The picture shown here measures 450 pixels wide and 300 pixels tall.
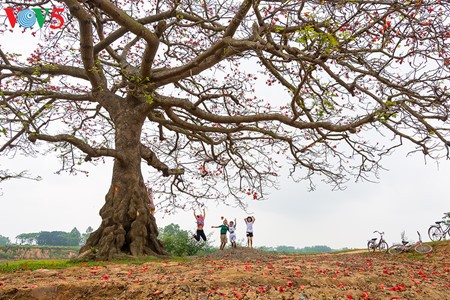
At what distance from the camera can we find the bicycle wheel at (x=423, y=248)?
48.9ft

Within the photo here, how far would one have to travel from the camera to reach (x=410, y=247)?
15562 mm

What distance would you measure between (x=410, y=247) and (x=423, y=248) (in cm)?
60

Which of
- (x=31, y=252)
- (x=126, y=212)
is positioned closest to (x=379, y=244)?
(x=126, y=212)

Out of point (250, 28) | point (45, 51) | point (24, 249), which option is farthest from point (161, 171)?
point (24, 249)

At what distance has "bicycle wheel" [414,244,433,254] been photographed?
586 inches

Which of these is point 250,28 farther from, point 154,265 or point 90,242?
point 90,242

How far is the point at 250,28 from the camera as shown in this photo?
1048cm

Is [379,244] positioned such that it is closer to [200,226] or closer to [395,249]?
[395,249]

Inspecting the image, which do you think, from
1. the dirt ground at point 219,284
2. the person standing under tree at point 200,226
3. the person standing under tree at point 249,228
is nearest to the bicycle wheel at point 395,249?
the person standing under tree at point 249,228

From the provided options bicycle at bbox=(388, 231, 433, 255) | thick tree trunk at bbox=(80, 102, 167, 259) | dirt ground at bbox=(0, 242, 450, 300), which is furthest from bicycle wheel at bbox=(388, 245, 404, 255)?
thick tree trunk at bbox=(80, 102, 167, 259)

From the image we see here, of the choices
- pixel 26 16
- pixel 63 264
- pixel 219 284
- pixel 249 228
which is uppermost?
pixel 26 16

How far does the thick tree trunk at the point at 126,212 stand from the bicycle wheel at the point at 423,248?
32.3 feet

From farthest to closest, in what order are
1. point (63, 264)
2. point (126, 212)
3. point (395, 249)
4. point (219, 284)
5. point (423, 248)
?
point (395, 249), point (423, 248), point (126, 212), point (63, 264), point (219, 284)

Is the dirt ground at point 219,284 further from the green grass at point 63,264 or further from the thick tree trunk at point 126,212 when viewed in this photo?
the thick tree trunk at point 126,212
